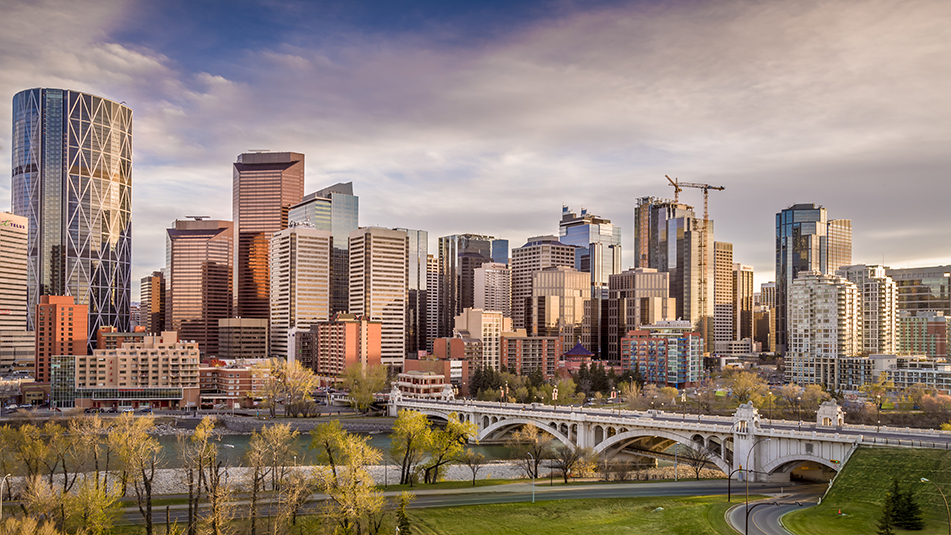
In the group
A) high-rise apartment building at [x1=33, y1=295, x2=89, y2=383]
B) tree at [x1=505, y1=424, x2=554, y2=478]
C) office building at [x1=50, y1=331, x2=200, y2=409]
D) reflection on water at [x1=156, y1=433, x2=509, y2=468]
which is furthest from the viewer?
high-rise apartment building at [x1=33, y1=295, x2=89, y2=383]

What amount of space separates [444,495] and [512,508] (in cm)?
843

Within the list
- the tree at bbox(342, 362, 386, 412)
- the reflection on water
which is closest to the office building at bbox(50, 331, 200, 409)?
the tree at bbox(342, 362, 386, 412)

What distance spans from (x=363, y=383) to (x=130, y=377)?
48.1m

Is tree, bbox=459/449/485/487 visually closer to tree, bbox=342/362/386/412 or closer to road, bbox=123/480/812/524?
road, bbox=123/480/812/524

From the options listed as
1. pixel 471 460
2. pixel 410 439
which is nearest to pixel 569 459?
pixel 471 460

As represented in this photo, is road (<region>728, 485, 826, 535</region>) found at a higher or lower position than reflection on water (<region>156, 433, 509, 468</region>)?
higher

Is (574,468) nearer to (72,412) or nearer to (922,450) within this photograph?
(922,450)

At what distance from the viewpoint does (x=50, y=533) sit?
158ft

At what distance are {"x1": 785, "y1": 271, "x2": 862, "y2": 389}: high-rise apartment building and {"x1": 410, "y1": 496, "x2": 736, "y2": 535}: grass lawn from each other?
419 ft

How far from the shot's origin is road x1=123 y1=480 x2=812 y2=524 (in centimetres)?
6619

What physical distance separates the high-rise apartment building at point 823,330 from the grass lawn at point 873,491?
115 metres

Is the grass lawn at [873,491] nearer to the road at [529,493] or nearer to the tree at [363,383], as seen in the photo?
the road at [529,493]

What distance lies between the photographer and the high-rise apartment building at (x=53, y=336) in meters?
175

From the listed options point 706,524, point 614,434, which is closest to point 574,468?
point 614,434
